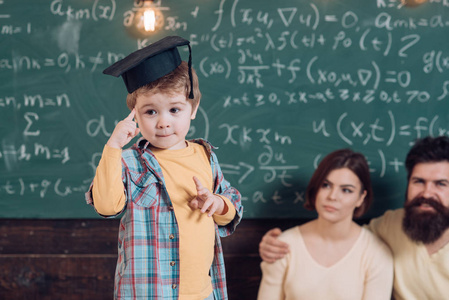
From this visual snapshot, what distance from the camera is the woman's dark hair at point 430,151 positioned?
216cm

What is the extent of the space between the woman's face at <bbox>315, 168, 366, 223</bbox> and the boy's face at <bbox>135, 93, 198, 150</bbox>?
4.02 ft

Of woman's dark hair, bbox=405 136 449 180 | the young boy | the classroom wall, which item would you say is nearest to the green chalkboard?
the classroom wall

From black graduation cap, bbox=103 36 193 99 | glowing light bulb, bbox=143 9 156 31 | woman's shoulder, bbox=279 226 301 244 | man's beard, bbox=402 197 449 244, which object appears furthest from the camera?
glowing light bulb, bbox=143 9 156 31

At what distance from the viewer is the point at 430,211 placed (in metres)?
2.14

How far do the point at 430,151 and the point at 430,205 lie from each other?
9.8 inches

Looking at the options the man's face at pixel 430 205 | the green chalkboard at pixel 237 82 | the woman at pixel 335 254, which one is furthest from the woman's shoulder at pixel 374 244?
the green chalkboard at pixel 237 82

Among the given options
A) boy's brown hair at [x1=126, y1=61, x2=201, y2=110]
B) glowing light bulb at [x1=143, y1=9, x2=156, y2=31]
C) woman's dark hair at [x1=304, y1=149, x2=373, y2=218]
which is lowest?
woman's dark hair at [x1=304, y1=149, x2=373, y2=218]

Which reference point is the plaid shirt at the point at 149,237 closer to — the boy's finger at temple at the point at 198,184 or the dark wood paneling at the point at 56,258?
the boy's finger at temple at the point at 198,184

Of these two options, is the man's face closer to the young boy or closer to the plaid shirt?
the young boy

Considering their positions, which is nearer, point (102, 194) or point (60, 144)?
point (102, 194)

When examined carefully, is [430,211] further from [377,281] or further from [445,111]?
[445,111]

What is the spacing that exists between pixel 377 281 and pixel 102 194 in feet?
5.24

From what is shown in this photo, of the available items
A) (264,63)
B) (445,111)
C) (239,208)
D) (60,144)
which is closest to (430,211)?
(445,111)

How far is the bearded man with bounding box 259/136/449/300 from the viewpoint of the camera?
84.4 inches
